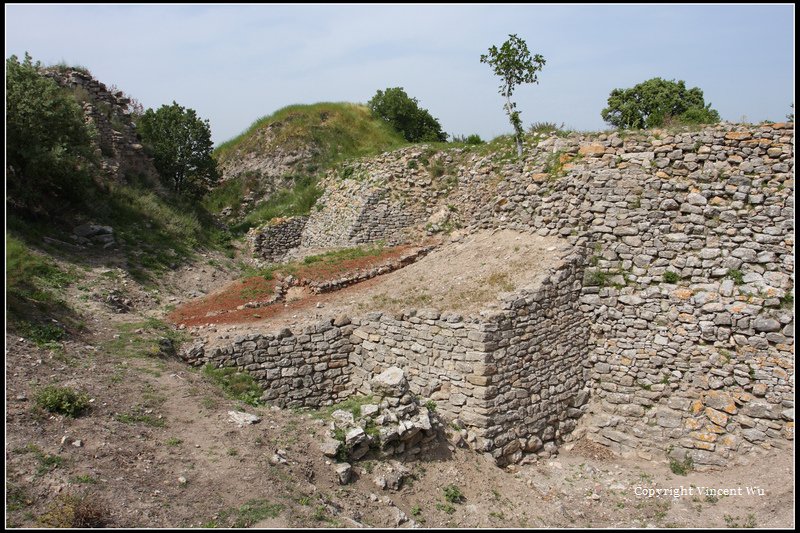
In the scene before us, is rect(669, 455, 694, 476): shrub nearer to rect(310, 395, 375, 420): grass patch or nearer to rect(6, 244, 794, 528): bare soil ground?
rect(6, 244, 794, 528): bare soil ground

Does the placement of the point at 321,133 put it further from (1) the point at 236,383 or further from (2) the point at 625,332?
(2) the point at 625,332

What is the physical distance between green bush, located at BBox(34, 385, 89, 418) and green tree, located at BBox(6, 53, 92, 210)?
11.7 metres

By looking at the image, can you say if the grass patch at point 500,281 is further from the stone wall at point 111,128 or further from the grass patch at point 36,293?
the stone wall at point 111,128

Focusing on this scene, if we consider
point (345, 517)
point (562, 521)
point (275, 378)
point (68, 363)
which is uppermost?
point (68, 363)

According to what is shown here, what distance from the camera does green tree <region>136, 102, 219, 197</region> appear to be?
27.6 m

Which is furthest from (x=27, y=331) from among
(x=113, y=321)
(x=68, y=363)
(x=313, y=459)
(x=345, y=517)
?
(x=345, y=517)

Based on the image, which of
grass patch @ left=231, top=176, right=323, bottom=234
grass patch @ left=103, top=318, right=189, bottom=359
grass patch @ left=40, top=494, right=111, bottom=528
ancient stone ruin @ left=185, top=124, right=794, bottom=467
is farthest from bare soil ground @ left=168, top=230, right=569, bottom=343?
grass patch @ left=231, top=176, right=323, bottom=234

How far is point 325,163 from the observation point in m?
32.4

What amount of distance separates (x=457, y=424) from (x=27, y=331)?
930 cm

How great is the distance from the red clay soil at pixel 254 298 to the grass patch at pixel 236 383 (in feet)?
6.89

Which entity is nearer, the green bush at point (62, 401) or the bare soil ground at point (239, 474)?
the bare soil ground at point (239, 474)

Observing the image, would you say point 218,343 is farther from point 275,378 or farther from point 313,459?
point 313,459

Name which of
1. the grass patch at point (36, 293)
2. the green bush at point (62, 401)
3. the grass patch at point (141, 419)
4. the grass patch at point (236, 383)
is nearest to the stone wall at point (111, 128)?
the grass patch at point (36, 293)

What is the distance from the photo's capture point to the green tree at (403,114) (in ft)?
120
